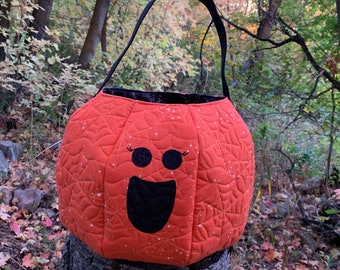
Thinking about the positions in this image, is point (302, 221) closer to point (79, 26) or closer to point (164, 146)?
point (164, 146)

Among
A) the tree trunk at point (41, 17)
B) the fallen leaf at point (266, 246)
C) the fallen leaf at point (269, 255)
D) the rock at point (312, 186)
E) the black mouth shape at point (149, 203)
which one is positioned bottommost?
the fallen leaf at point (269, 255)

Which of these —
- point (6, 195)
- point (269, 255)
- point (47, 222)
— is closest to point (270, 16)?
point (269, 255)

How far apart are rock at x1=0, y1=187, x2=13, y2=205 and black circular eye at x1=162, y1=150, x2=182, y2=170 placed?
1.88m

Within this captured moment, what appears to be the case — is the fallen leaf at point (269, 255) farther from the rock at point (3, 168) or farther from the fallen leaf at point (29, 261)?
the rock at point (3, 168)

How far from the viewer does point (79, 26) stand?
5.87 meters

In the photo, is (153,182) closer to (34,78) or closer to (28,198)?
(28,198)

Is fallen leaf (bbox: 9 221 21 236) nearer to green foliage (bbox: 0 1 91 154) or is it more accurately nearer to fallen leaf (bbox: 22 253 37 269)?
fallen leaf (bbox: 22 253 37 269)

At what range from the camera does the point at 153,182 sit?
748mm

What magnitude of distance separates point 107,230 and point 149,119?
0.26 metres

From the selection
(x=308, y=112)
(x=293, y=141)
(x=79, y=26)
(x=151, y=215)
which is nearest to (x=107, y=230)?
(x=151, y=215)

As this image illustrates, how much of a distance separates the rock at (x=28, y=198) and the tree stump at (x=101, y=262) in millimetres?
1442

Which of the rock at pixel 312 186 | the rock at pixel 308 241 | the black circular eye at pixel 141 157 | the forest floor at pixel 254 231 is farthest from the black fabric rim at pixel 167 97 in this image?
the rock at pixel 312 186

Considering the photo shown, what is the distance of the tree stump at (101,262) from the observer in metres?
0.83

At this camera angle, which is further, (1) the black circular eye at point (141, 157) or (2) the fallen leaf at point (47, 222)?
(2) the fallen leaf at point (47, 222)
